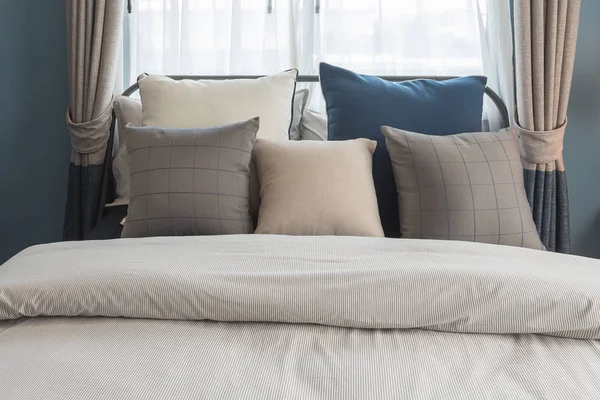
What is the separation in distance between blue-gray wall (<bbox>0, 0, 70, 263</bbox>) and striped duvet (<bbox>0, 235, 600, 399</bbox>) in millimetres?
1362

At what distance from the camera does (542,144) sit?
96.7 inches

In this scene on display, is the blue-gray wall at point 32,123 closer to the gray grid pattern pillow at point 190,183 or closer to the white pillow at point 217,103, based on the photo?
the white pillow at point 217,103

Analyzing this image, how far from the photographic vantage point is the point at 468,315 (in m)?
1.31

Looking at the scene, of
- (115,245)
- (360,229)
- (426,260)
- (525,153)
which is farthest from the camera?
(525,153)

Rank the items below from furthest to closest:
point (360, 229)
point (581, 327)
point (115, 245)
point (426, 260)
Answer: point (360, 229)
point (115, 245)
point (426, 260)
point (581, 327)

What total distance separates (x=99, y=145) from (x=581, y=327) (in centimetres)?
190

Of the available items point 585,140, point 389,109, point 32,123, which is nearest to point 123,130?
point 32,123

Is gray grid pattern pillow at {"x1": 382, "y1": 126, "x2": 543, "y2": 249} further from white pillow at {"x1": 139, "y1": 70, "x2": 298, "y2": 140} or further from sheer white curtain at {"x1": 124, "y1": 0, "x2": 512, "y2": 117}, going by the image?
sheer white curtain at {"x1": 124, "y1": 0, "x2": 512, "y2": 117}

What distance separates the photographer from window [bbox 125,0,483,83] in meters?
2.66

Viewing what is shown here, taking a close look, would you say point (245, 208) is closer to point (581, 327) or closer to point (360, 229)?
point (360, 229)

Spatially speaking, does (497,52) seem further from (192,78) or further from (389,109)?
(192,78)

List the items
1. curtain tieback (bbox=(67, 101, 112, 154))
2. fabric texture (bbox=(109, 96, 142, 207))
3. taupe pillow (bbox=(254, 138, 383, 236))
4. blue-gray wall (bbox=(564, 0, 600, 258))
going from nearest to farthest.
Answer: taupe pillow (bbox=(254, 138, 383, 236)) → fabric texture (bbox=(109, 96, 142, 207)) → curtain tieback (bbox=(67, 101, 112, 154)) → blue-gray wall (bbox=(564, 0, 600, 258))

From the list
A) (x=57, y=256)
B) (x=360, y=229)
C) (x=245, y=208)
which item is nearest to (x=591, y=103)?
(x=360, y=229)

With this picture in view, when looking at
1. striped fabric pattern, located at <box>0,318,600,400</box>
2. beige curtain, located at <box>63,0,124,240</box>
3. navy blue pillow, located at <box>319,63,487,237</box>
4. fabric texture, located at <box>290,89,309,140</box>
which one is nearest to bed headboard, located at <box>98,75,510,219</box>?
beige curtain, located at <box>63,0,124,240</box>
